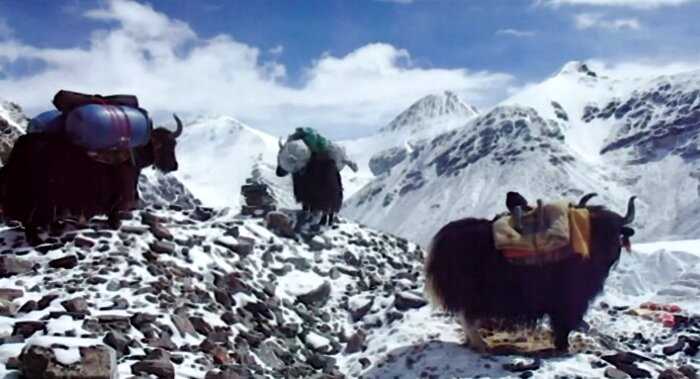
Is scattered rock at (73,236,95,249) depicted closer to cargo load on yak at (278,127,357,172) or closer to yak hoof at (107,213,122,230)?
yak hoof at (107,213,122,230)

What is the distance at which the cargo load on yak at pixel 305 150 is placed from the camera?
11.8 meters

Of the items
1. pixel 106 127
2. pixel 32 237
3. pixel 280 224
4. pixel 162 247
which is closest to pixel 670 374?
pixel 162 247

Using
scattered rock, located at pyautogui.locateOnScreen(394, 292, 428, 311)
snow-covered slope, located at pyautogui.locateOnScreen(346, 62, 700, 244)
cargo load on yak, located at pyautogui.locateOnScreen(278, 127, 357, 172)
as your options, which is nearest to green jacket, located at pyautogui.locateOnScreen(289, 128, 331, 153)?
cargo load on yak, located at pyautogui.locateOnScreen(278, 127, 357, 172)

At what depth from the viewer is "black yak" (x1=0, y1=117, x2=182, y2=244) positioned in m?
7.84

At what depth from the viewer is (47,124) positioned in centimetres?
814

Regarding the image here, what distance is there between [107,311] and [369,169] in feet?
607

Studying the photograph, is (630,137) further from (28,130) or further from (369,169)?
(369,169)

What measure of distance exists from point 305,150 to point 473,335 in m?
4.77

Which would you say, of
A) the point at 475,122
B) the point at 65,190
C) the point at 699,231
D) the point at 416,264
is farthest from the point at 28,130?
the point at 475,122

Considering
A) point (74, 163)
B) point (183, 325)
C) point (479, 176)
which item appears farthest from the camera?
point (479, 176)

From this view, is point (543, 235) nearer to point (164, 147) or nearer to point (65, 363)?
point (65, 363)

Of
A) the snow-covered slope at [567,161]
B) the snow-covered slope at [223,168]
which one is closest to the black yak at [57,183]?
the snow-covered slope at [567,161]

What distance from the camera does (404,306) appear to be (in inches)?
359

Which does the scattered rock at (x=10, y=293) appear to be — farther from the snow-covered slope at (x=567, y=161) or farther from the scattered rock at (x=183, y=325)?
the snow-covered slope at (x=567, y=161)
